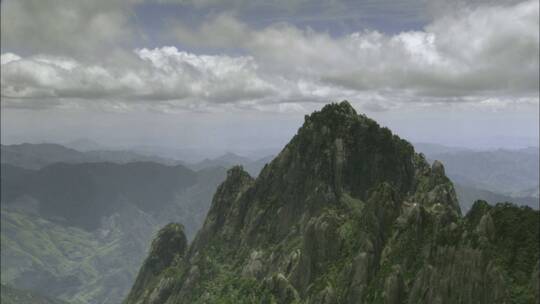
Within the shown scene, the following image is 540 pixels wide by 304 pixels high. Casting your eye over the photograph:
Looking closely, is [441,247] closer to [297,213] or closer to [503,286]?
[503,286]

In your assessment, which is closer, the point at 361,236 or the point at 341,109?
the point at 361,236

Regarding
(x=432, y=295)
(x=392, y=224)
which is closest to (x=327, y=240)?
(x=392, y=224)

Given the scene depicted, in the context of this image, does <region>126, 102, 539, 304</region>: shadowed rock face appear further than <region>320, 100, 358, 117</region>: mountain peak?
No

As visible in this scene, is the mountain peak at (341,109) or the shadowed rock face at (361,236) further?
the mountain peak at (341,109)

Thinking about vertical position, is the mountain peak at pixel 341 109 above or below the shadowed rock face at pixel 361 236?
above

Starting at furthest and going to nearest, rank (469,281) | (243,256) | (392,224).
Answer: (243,256) → (392,224) → (469,281)

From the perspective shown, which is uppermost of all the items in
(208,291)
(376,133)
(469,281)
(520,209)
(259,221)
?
(376,133)

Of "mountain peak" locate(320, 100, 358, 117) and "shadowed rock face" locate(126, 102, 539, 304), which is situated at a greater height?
"mountain peak" locate(320, 100, 358, 117)

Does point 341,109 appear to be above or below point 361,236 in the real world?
above
